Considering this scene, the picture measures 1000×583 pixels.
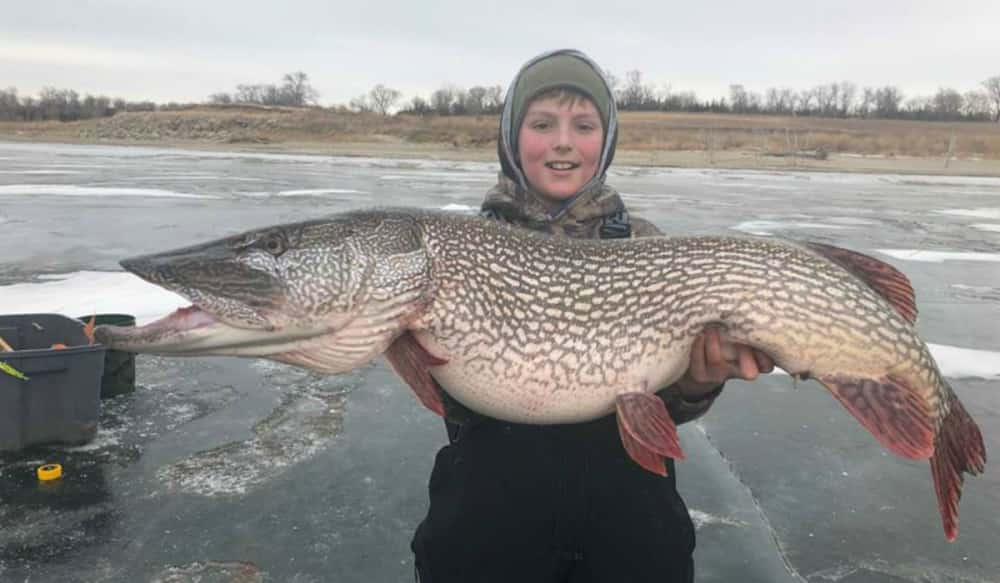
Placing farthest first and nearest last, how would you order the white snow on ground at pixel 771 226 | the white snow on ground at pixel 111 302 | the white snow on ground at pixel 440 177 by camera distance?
the white snow on ground at pixel 440 177, the white snow on ground at pixel 771 226, the white snow on ground at pixel 111 302

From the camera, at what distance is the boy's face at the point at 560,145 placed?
8.60 ft

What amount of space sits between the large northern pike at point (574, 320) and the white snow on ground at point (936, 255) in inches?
278

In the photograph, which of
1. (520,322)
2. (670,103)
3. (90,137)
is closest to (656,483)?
(520,322)

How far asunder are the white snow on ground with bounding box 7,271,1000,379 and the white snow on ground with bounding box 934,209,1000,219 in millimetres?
10177

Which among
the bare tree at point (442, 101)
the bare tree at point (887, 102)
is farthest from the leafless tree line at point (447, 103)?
the bare tree at point (887, 102)

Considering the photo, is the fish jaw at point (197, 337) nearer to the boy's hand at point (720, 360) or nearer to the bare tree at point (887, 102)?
the boy's hand at point (720, 360)

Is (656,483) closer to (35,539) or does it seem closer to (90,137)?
(35,539)

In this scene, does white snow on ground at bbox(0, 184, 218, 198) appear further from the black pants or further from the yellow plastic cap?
the black pants

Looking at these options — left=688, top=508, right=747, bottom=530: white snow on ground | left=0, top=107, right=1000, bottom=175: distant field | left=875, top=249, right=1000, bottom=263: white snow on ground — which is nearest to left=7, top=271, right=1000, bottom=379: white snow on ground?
left=688, top=508, right=747, bottom=530: white snow on ground

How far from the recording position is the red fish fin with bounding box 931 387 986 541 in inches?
91.7

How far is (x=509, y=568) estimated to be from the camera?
227cm

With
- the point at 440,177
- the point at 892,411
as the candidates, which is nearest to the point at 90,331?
the point at 892,411

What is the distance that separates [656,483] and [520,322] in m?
0.70

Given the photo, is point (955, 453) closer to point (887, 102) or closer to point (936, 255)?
point (936, 255)
